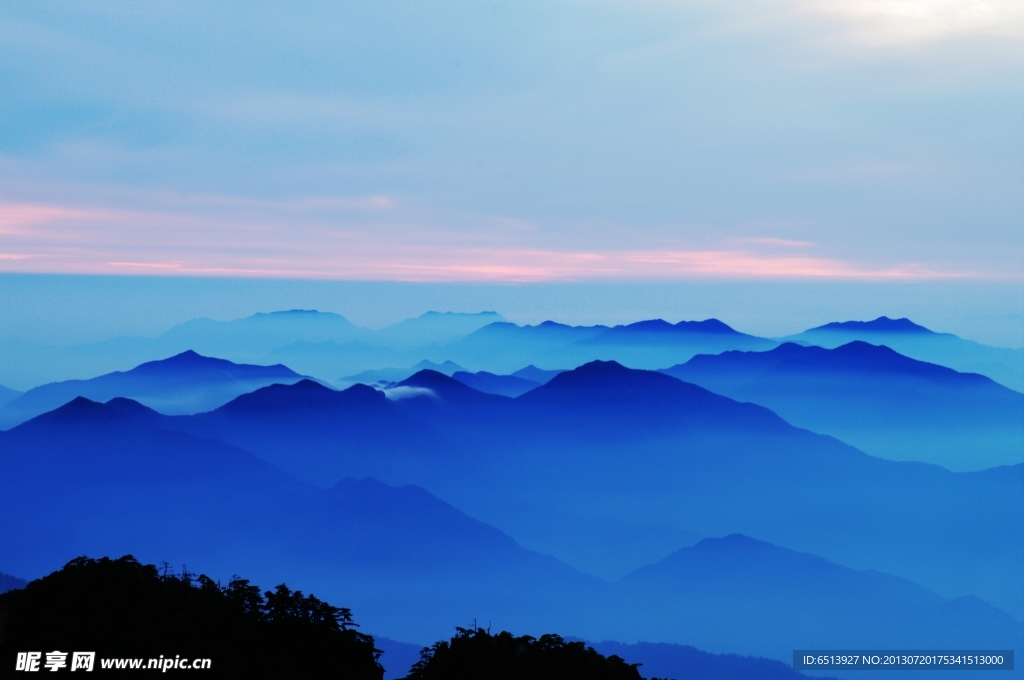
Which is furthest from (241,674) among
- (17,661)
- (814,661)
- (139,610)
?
(814,661)

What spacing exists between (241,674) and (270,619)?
433cm

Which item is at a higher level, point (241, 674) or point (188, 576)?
point (188, 576)

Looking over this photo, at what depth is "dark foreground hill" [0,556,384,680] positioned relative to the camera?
2662cm

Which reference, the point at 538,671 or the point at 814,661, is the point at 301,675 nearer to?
the point at 538,671

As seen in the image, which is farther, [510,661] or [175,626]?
[510,661]

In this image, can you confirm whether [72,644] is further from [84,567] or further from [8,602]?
[8,602]

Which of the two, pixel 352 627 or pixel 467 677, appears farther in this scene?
pixel 352 627

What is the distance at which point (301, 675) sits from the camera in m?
28.8

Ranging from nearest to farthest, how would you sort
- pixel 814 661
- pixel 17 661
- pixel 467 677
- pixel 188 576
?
pixel 17 661, pixel 467 677, pixel 188 576, pixel 814 661

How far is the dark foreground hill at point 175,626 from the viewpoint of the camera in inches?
1048

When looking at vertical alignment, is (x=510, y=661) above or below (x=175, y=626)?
below

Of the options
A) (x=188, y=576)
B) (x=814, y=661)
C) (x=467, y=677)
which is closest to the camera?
(x=467, y=677)

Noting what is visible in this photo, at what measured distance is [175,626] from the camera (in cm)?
2761

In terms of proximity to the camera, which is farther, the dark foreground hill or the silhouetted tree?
the silhouetted tree
